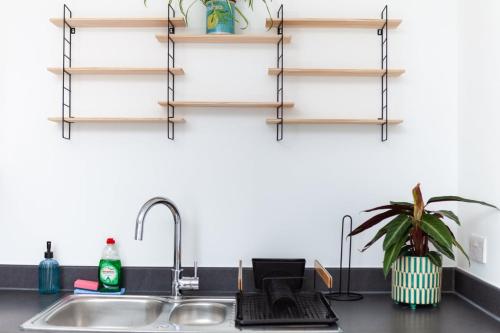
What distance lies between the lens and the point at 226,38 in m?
1.97

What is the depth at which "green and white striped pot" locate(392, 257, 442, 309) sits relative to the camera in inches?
68.3

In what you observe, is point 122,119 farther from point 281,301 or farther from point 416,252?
point 416,252

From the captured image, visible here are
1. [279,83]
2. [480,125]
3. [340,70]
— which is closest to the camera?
[480,125]

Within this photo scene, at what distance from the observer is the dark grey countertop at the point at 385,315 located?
1.55 m

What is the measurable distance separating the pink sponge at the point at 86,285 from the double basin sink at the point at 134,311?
0.14 feet

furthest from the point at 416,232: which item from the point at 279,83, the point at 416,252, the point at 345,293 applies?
the point at 279,83

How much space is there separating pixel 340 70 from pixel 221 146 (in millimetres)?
566

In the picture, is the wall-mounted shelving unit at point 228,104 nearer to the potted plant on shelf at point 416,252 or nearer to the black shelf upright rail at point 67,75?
the black shelf upright rail at point 67,75

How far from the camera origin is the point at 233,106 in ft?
6.61

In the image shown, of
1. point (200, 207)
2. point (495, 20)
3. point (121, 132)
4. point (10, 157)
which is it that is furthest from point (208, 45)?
point (495, 20)

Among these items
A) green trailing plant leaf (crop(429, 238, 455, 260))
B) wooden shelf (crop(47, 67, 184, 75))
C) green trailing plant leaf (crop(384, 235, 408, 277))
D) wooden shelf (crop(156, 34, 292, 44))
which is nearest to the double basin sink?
green trailing plant leaf (crop(384, 235, 408, 277))

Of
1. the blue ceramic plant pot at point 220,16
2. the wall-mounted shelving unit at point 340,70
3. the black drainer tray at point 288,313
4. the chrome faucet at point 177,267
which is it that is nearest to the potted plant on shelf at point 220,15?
the blue ceramic plant pot at point 220,16

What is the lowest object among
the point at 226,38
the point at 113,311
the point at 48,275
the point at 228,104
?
the point at 113,311

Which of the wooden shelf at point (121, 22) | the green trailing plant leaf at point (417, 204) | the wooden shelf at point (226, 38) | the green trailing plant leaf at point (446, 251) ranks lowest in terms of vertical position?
the green trailing plant leaf at point (446, 251)
